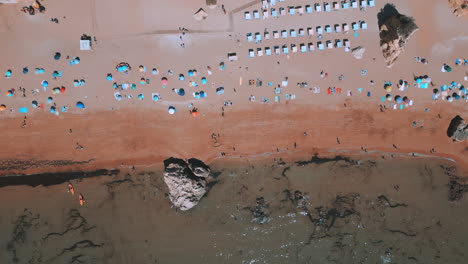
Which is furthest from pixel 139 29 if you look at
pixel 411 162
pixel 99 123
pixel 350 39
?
pixel 411 162

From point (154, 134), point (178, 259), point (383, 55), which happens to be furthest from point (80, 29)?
point (383, 55)

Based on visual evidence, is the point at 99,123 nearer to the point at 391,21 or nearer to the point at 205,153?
the point at 205,153

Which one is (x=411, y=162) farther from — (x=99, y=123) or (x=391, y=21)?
(x=99, y=123)

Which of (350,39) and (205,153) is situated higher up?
(350,39)

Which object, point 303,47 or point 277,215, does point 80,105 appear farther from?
point 303,47

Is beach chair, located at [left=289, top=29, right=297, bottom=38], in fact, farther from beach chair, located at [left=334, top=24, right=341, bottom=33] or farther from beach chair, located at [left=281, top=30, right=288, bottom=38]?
beach chair, located at [left=334, top=24, right=341, bottom=33]

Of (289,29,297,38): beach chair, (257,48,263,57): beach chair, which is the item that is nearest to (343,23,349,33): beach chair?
(289,29,297,38): beach chair

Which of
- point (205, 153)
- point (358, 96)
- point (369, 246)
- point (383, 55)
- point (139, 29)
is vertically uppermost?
point (139, 29)

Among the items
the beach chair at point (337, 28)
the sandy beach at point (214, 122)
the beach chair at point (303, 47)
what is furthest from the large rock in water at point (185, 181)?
the beach chair at point (337, 28)
